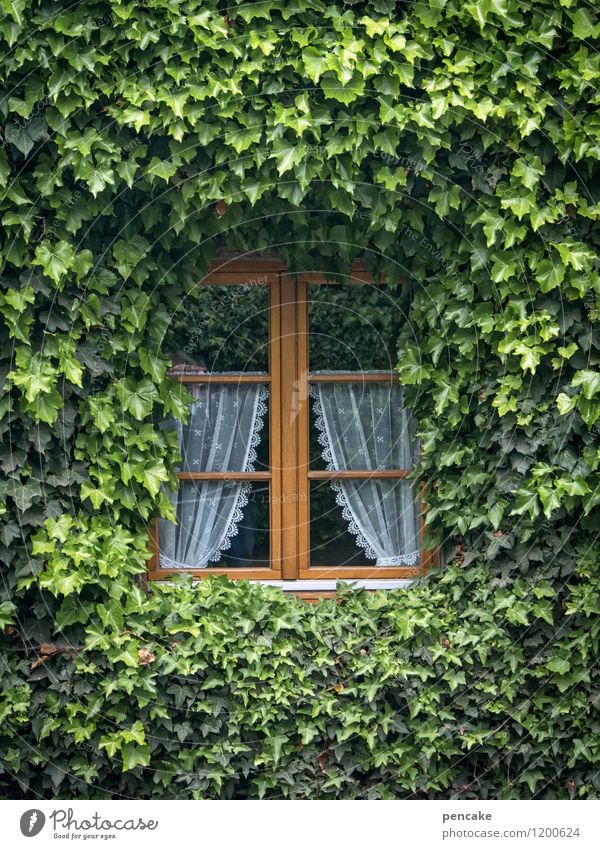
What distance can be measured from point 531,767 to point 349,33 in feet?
10.4

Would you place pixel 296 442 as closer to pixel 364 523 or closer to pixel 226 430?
pixel 226 430

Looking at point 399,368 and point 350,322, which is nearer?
point 399,368

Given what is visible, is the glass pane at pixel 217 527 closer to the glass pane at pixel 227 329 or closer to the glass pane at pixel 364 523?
the glass pane at pixel 364 523

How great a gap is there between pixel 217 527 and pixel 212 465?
0.94ft

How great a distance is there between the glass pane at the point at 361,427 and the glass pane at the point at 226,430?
24 cm

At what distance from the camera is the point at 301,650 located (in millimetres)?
4230

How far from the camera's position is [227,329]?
14.7ft

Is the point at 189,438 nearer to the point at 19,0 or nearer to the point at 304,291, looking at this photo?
the point at 304,291

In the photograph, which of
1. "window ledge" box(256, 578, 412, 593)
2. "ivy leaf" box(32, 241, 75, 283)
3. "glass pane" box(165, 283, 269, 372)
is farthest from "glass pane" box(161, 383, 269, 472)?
"ivy leaf" box(32, 241, 75, 283)

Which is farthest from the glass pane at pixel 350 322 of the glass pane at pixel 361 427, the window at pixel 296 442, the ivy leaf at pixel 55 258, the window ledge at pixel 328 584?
the ivy leaf at pixel 55 258

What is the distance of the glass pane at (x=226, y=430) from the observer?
4.52 m

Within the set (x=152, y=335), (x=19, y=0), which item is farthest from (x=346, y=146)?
(x=19, y=0)
